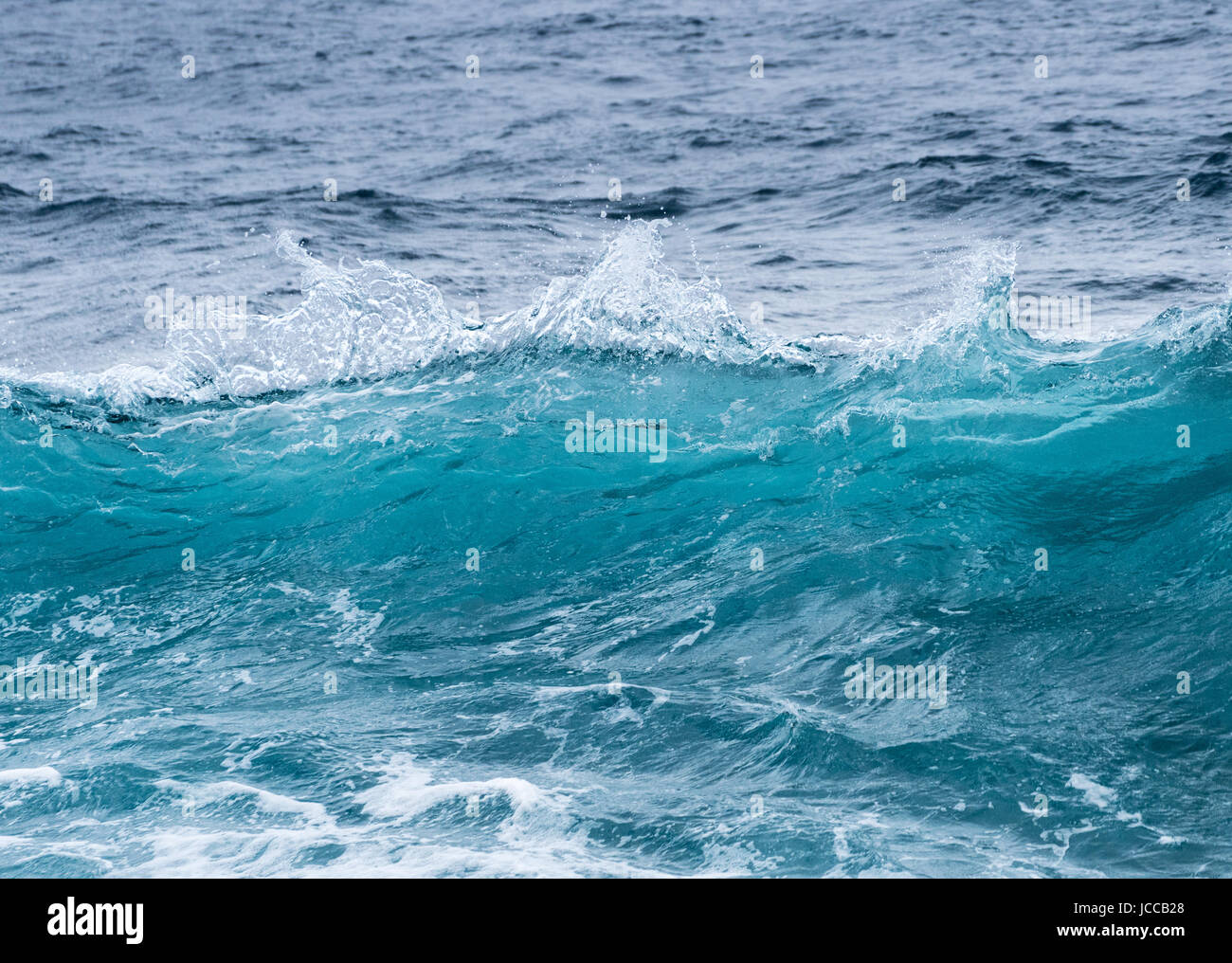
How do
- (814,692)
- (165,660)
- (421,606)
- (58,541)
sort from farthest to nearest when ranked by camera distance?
1. (58,541)
2. (421,606)
3. (165,660)
4. (814,692)

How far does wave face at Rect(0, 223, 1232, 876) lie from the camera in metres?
5.43

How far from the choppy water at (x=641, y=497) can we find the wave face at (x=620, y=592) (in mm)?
33

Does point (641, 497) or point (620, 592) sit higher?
point (641, 497)

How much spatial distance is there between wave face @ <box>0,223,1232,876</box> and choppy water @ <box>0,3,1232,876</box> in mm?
33

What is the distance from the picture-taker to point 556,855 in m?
5.16

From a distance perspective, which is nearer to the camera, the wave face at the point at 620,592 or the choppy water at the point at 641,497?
the wave face at the point at 620,592

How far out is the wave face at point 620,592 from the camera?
17.8ft

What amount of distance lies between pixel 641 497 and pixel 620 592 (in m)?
1.35

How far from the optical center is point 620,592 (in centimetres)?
789

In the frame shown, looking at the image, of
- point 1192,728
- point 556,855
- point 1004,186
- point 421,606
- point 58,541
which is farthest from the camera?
point 1004,186

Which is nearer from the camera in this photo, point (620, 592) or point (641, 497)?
point (620, 592)

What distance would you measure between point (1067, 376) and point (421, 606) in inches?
206

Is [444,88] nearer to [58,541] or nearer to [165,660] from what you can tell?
[58,541]
